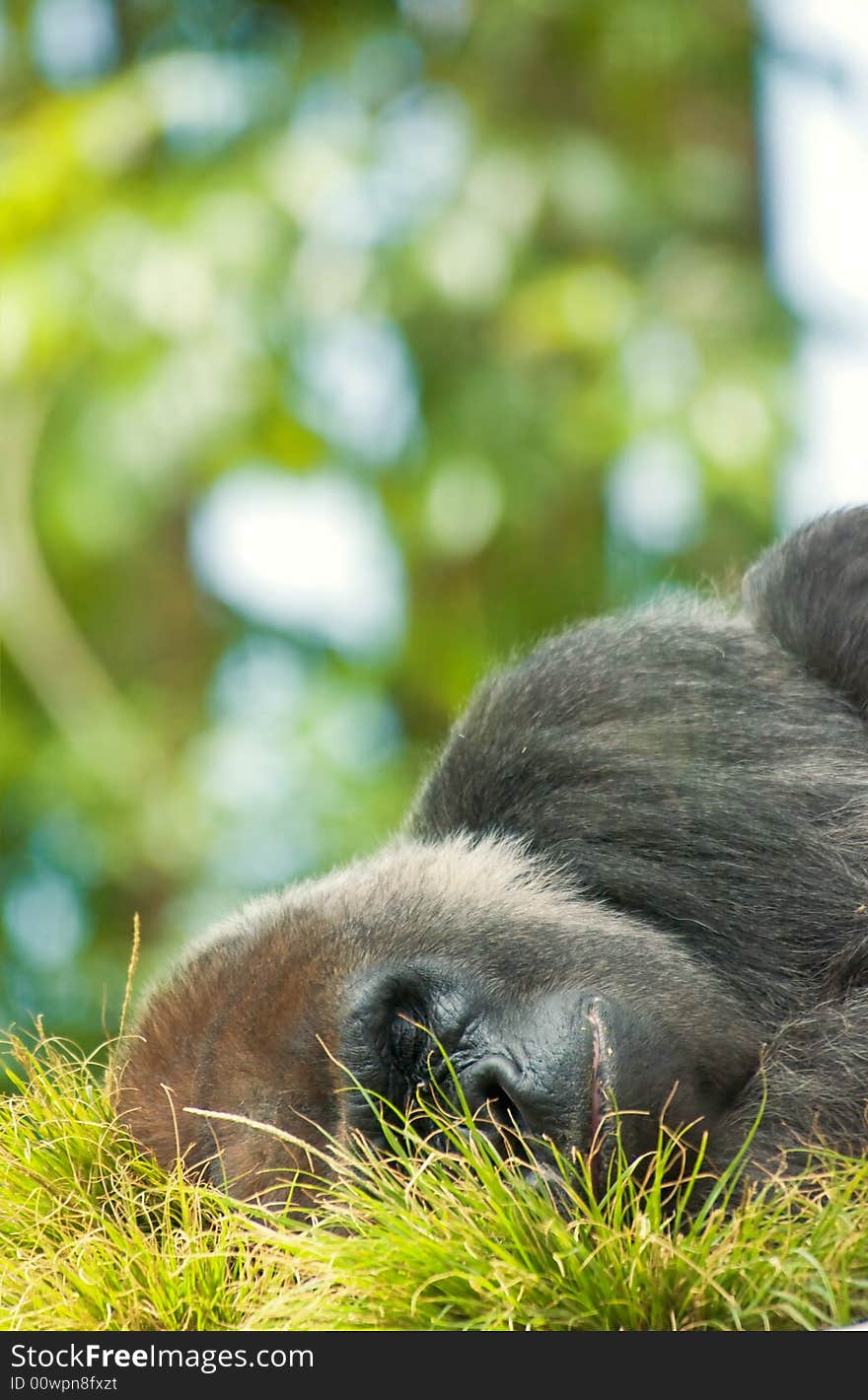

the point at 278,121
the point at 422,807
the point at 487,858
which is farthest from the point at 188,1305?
the point at 278,121

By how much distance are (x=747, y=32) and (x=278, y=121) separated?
166 centimetres

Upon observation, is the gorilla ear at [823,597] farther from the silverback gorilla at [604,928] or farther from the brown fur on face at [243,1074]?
the brown fur on face at [243,1074]

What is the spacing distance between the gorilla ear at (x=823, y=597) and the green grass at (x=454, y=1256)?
83cm

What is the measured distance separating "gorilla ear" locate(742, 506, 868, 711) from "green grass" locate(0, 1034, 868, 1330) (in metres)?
0.83

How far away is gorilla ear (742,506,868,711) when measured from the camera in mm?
2285

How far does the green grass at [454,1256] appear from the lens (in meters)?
1.45

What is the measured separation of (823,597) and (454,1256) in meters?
1.19

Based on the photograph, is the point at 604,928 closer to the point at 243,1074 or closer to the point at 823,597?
the point at 243,1074

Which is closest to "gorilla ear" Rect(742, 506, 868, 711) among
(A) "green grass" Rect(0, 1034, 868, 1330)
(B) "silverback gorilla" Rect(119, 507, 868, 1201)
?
(B) "silverback gorilla" Rect(119, 507, 868, 1201)

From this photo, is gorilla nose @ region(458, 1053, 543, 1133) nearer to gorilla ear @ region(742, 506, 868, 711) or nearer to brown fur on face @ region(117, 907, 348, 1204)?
brown fur on face @ region(117, 907, 348, 1204)

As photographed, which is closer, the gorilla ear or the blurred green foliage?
the gorilla ear

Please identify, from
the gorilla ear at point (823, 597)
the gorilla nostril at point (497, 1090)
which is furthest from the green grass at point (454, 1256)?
the gorilla ear at point (823, 597)

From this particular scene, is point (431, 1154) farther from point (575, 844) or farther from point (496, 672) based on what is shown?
point (496, 672)

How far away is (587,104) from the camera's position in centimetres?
583
